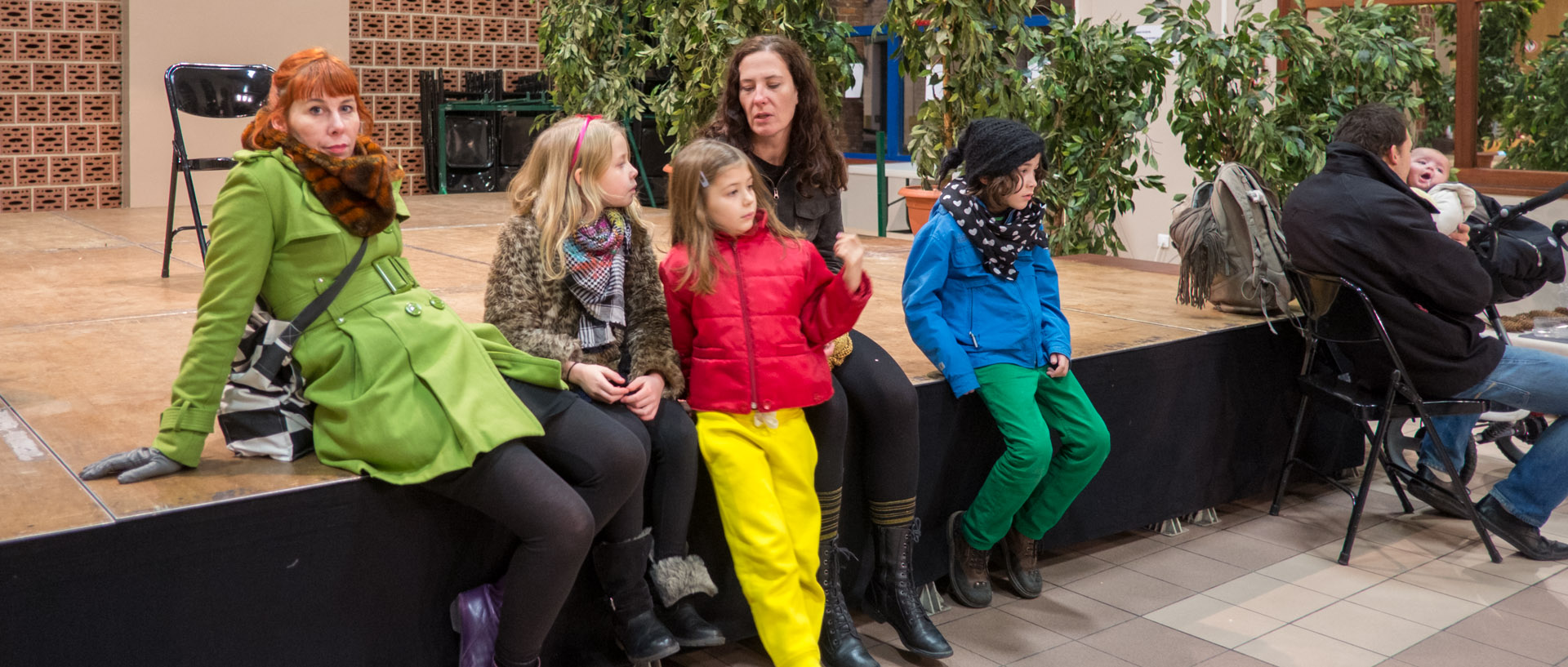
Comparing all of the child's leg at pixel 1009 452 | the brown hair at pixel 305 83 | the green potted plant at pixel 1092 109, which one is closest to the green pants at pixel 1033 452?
the child's leg at pixel 1009 452

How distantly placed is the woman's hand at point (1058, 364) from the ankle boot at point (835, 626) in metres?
0.71

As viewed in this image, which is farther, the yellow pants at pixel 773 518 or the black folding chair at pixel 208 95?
the black folding chair at pixel 208 95

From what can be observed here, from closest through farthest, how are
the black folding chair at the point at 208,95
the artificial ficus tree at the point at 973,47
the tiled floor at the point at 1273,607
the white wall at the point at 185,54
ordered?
the tiled floor at the point at 1273,607 < the black folding chair at the point at 208,95 < the artificial ficus tree at the point at 973,47 < the white wall at the point at 185,54

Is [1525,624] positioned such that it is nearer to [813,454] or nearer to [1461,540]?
[1461,540]

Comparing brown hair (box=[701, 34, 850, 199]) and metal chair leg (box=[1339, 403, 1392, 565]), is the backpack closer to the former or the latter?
metal chair leg (box=[1339, 403, 1392, 565])

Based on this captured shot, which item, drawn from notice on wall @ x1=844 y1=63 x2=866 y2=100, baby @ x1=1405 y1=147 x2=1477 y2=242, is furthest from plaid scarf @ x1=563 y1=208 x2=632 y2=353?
notice on wall @ x1=844 y1=63 x2=866 y2=100

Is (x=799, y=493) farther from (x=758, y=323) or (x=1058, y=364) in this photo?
(x=1058, y=364)

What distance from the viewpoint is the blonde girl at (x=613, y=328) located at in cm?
239

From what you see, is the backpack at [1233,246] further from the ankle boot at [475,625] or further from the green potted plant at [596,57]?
the green potted plant at [596,57]

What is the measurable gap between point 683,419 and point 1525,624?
2.01 m

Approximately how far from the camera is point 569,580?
7.19ft

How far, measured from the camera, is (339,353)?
2.16 meters

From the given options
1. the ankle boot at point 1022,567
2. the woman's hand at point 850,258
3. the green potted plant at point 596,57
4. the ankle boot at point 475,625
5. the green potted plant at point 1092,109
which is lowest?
the ankle boot at point 1022,567

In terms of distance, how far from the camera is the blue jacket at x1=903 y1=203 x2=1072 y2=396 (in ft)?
9.68
